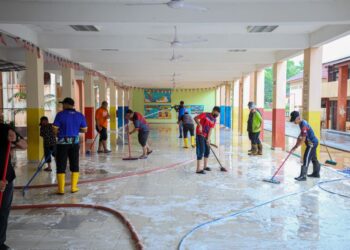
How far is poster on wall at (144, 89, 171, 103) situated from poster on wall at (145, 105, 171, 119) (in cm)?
48

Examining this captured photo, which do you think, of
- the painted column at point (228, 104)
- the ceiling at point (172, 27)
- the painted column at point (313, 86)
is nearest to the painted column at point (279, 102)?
the ceiling at point (172, 27)

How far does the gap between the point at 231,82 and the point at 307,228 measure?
54.2ft

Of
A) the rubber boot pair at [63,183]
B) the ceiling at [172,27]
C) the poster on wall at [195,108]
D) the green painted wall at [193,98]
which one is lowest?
the rubber boot pair at [63,183]

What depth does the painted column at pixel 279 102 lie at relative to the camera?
11078mm

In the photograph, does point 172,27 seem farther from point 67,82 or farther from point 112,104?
point 112,104

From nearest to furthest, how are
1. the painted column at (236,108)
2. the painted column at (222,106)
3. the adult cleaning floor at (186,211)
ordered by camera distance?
the adult cleaning floor at (186,211), the painted column at (236,108), the painted column at (222,106)

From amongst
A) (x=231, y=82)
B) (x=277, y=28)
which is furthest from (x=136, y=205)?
(x=231, y=82)

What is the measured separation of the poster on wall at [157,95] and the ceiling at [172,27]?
16.6m

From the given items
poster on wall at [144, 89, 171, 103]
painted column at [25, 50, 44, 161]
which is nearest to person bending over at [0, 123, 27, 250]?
painted column at [25, 50, 44, 161]

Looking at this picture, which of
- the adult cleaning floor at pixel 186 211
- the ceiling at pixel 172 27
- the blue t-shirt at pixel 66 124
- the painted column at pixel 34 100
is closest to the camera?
the adult cleaning floor at pixel 186 211

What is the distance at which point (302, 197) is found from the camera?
5.44m

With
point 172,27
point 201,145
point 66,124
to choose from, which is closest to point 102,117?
point 172,27

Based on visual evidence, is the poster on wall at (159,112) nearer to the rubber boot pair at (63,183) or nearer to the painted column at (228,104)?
the painted column at (228,104)

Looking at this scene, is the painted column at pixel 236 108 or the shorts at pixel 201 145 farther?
the painted column at pixel 236 108
